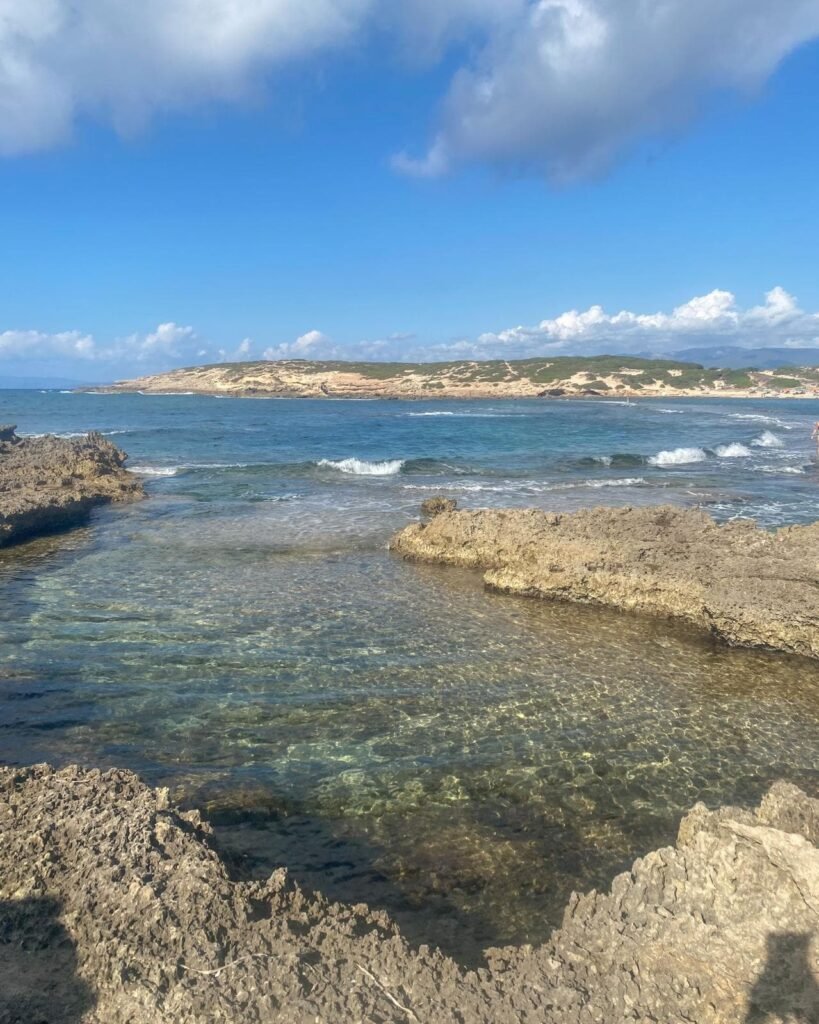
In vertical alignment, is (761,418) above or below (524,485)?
below

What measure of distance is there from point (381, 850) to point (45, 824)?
3119 millimetres

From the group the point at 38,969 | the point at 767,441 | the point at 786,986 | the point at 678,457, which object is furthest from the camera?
the point at 767,441

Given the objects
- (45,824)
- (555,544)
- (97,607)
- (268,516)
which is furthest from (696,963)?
(268,516)

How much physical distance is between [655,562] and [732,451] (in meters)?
33.1

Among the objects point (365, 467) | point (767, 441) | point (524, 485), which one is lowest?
point (767, 441)

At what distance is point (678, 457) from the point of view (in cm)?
4072

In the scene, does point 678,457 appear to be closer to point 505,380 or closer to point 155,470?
point 155,470

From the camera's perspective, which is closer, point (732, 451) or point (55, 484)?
point (55, 484)

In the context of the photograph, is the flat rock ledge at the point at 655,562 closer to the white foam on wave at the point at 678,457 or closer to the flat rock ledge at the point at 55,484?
the flat rock ledge at the point at 55,484

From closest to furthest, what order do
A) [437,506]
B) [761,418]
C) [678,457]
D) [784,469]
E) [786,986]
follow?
[786,986] < [437,506] < [784,469] < [678,457] < [761,418]

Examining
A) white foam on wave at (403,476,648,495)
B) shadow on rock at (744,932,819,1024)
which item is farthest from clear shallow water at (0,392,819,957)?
white foam on wave at (403,476,648,495)

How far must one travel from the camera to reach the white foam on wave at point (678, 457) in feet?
130

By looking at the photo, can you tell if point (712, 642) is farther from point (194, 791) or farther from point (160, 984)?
point (160, 984)

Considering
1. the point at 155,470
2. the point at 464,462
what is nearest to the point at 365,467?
the point at 464,462
